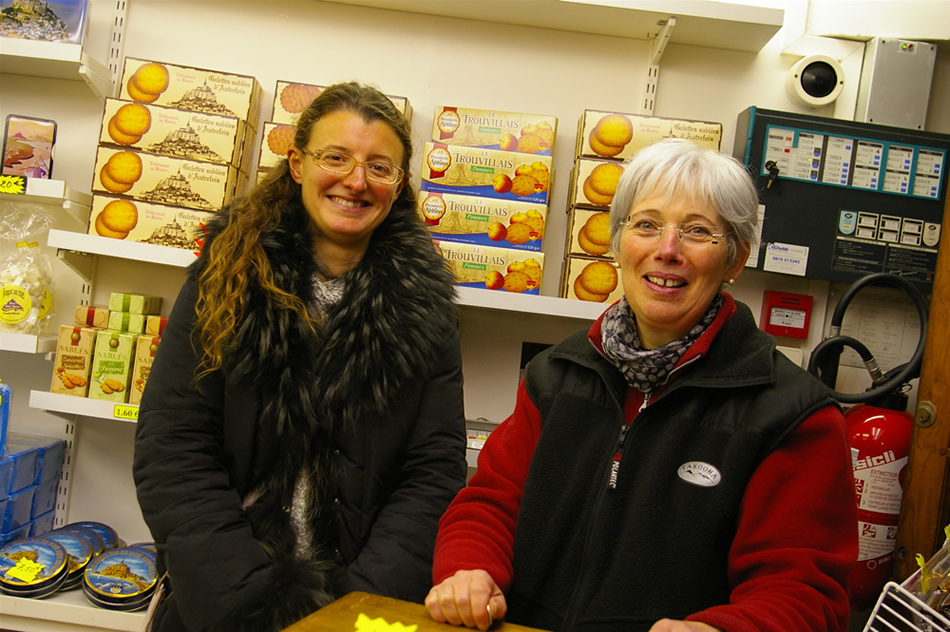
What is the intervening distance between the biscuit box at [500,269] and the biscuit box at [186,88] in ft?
2.71

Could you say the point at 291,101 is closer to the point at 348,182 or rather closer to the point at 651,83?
the point at 348,182

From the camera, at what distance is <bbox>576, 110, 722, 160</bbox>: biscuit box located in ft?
6.08

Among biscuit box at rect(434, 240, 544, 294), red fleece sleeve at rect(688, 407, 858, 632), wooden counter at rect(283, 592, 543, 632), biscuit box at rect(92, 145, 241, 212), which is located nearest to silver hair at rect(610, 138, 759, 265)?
red fleece sleeve at rect(688, 407, 858, 632)

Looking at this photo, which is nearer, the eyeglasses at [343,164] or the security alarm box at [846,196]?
the eyeglasses at [343,164]

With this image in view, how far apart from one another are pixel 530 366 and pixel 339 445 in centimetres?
43

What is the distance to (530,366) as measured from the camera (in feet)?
3.69

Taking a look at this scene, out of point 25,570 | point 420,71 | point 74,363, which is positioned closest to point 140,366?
point 74,363

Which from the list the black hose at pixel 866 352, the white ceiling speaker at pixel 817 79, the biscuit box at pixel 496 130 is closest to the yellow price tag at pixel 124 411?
the biscuit box at pixel 496 130

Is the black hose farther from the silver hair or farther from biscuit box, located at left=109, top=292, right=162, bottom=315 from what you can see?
biscuit box, located at left=109, top=292, right=162, bottom=315

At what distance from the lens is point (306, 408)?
122cm

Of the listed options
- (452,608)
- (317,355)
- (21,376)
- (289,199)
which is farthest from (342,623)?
(21,376)

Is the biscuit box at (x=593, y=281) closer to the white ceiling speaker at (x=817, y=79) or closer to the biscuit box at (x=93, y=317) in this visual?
the white ceiling speaker at (x=817, y=79)

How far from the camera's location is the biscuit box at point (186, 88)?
6.22 feet

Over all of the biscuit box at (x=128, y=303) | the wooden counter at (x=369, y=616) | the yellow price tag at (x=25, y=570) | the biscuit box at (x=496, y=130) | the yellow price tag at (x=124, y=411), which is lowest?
the yellow price tag at (x=25, y=570)
